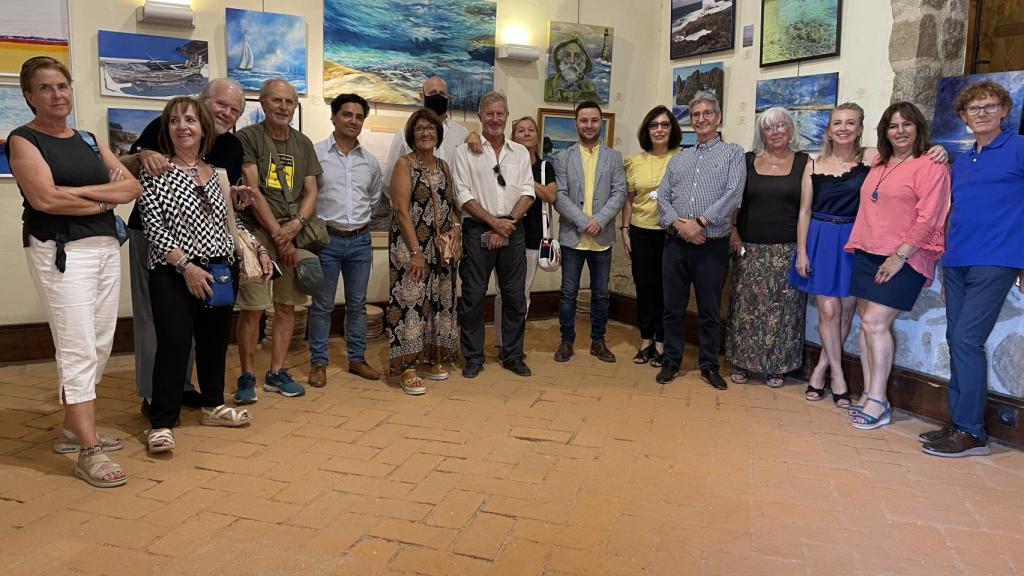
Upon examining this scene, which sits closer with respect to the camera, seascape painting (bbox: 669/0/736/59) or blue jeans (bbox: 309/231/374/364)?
blue jeans (bbox: 309/231/374/364)

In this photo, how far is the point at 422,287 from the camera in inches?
197

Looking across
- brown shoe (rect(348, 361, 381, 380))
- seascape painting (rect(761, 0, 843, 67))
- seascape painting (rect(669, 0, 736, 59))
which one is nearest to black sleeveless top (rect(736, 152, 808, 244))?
seascape painting (rect(761, 0, 843, 67))

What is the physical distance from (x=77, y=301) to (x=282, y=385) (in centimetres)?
165

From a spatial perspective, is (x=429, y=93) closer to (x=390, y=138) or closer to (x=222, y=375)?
(x=390, y=138)

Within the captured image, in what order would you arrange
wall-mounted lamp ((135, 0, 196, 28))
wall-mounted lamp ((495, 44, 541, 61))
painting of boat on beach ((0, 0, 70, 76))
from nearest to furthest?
painting of boat on beach ((0, 0, 70, 76))
wall-mounted lamp ((135, 0, 196, 28))
wall-mounted lamp ((495, 44, 541, 61))

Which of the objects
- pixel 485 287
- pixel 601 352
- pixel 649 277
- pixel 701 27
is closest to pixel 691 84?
pixel 701 27

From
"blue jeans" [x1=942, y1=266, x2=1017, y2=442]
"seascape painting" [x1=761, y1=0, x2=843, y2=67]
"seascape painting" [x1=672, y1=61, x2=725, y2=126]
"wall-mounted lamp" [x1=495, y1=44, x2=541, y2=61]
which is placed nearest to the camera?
"blue jeans" [x1=942, y1=266, x2=1017, y2=442]

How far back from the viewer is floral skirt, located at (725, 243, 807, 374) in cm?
504

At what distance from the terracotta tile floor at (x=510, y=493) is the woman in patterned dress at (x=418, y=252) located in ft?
1.08

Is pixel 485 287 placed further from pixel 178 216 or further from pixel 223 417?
pixel 178 216

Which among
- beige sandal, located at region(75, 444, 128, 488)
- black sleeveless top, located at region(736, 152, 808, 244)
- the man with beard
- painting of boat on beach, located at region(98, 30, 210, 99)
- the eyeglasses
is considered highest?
the man with beard

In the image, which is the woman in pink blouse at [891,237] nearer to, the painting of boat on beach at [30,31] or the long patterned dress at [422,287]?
the long patterned dress at [422,287]

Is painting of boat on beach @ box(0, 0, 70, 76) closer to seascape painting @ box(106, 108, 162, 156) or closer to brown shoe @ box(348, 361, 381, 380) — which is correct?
seascape painting @ box(106, 108, 162, 156)

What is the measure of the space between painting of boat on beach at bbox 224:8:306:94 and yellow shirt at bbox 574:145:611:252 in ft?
8.11
